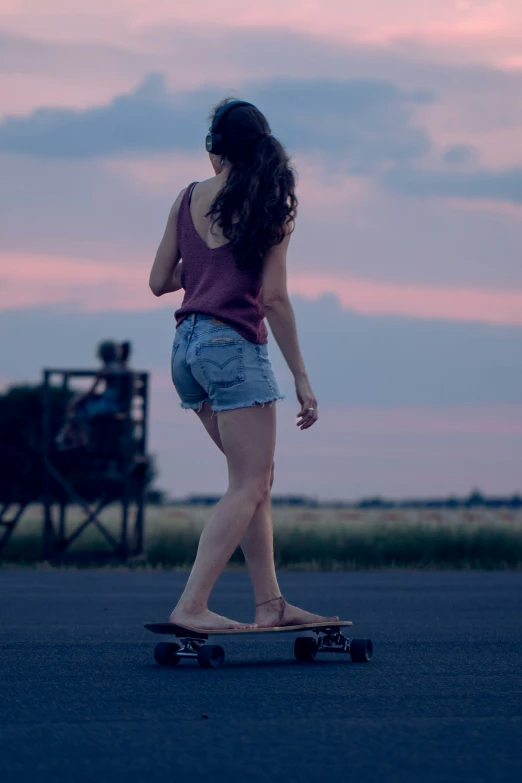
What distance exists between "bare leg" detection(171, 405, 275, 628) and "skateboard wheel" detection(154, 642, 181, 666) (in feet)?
0.87

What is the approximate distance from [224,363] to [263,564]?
887 millimetres

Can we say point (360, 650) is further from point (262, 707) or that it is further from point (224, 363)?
point (262, 707)

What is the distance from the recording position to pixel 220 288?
19.2 feet

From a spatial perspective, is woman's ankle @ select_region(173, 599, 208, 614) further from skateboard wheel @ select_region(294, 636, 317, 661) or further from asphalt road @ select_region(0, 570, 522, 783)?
skateboard wheel @ select_region(294, 636, 317, 661)

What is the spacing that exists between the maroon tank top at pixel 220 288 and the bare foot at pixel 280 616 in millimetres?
1101

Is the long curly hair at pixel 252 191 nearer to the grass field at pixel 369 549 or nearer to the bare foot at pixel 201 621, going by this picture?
the bare foot at pixel 201 621

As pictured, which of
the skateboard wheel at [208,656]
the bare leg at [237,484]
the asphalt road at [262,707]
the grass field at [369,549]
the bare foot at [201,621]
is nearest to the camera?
the asphalt road at [262,707]

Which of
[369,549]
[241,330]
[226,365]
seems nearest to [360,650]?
[226,365]

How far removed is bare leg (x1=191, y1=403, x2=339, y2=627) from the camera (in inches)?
232

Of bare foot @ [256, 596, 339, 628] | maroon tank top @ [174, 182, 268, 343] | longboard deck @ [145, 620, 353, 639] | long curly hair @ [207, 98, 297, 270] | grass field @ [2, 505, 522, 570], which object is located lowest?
longboard deck @ [145, 620, 353, 639]

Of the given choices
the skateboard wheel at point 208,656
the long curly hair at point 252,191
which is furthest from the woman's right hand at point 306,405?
the skateboard wheel at point 208,656

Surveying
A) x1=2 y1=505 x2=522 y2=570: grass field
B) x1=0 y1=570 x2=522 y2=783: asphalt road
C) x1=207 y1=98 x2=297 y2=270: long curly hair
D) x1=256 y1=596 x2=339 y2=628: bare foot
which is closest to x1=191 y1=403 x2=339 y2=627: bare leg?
x1=256 y1=596 x2=339 y2=628: bare foot

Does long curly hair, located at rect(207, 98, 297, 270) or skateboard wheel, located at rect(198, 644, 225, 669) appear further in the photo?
long curly hair, located at rect(207, 98, 297, 270)

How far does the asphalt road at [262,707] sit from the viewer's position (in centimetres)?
334
